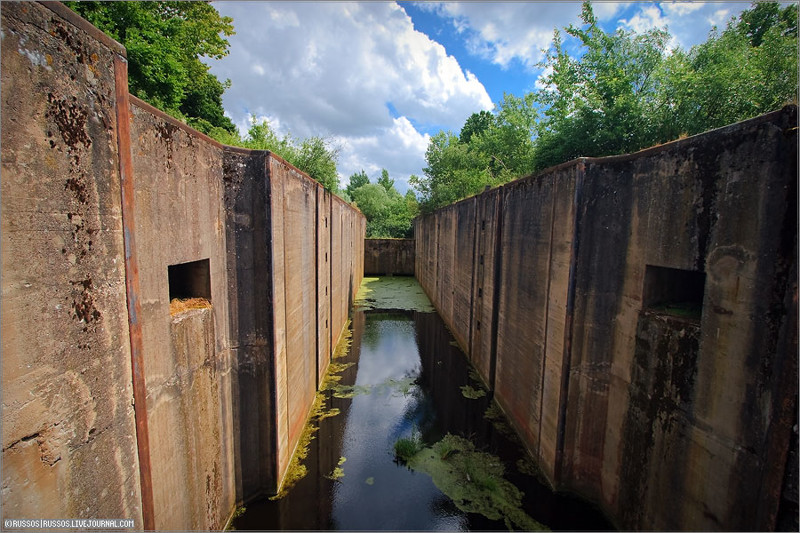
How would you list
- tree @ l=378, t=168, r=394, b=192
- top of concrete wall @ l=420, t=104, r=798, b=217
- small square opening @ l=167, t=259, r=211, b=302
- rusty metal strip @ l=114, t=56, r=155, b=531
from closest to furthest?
rusty metal strip @ l=114, t=56, r=155, b=531
top of concrete wall @ l=420, t=104, r=798, b=217
small square opening @ l=167, t=259, r=211, b=302
tree @ l=378, t=168, r=394, b=192

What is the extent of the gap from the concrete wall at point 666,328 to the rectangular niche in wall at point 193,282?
4.88m

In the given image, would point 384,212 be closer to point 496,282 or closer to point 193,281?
point 496,282

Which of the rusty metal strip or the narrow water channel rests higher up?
the rusty metal strip

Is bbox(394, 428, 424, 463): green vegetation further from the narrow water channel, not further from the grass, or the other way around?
the grass

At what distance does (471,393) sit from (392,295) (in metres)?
11.6

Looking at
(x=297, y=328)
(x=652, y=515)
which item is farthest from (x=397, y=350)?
(x=652, y=515)

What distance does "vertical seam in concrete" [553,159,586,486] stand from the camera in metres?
5.02

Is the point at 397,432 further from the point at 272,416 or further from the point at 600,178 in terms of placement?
the point at 600,178

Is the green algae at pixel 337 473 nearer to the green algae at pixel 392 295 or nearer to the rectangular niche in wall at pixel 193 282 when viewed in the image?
the rectangular niche in wall at pixel 193 282

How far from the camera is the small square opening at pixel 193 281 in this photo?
4191mm

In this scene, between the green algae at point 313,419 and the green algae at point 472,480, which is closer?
the green algae at point 472,480

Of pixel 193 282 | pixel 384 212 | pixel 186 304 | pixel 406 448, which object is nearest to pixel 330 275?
pixel 406 448

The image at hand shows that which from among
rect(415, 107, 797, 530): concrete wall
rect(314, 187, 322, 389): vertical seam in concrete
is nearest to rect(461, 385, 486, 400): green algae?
rect(415, 107, 797, 530): concrete wall

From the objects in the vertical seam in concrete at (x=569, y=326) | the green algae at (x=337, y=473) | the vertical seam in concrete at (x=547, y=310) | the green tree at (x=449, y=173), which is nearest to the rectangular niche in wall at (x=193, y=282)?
the green algae at (x=337, y=473)
